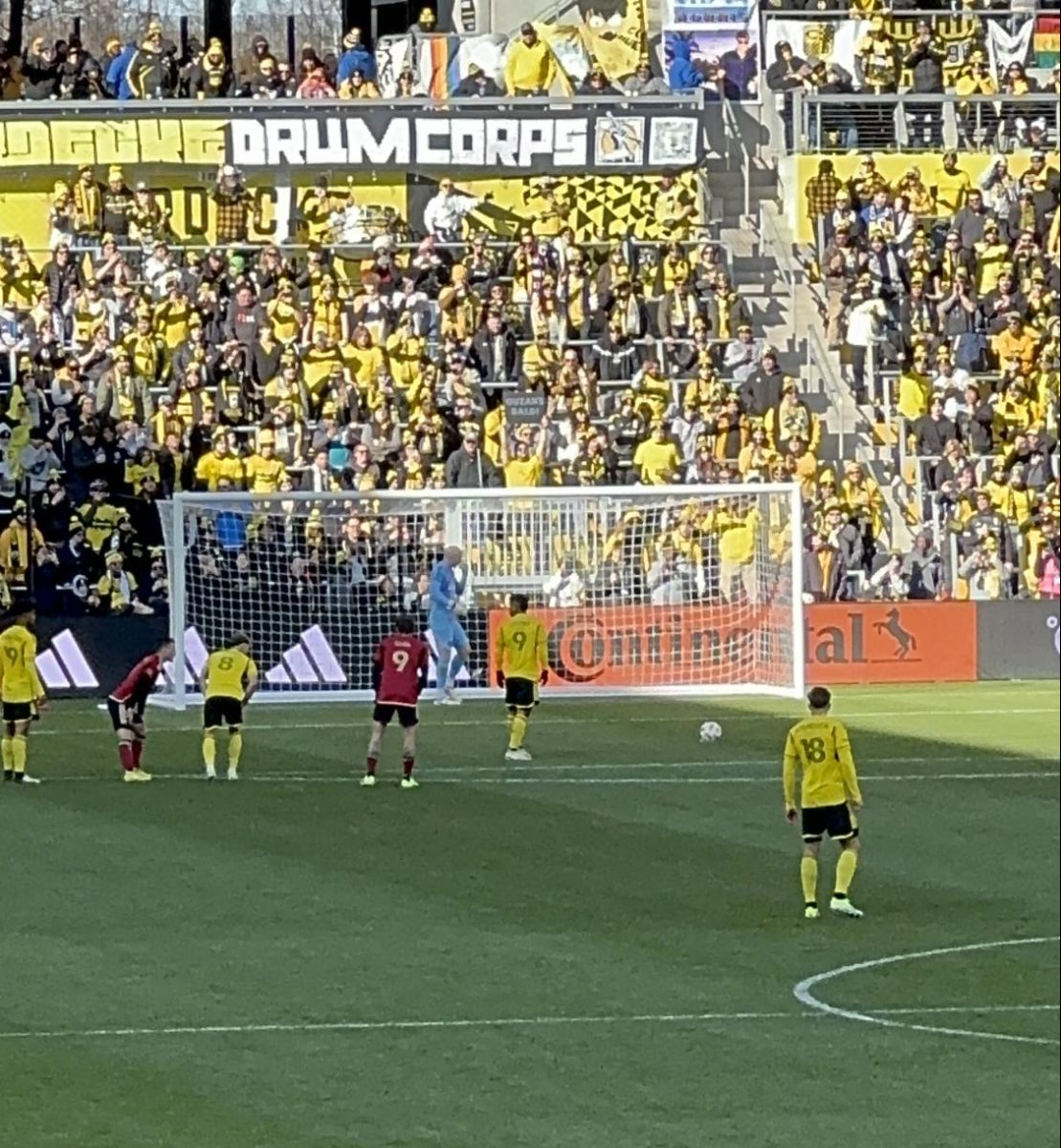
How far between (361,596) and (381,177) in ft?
27.7

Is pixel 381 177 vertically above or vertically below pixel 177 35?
below

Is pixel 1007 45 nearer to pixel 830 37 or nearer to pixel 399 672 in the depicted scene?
pixel 830 37

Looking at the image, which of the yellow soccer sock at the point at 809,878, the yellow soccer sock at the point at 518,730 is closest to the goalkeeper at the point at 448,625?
the yellow soccer sock at the point at 518,730

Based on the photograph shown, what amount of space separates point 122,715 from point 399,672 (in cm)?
229

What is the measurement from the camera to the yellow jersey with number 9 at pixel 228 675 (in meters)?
21.6

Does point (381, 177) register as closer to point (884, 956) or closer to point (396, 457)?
point (396, 457)

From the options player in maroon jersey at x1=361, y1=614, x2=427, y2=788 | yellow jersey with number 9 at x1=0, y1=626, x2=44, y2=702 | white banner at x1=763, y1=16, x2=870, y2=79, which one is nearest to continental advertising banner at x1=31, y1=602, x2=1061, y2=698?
yellow jersey with number 9 at x1=0, y1=626, x2=44, y2=702

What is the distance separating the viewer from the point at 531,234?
117 ft

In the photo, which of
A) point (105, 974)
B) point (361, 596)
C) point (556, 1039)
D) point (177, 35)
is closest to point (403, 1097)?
point (556, 1039)

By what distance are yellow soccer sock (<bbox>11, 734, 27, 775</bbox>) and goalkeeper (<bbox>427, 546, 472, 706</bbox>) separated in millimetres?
7169

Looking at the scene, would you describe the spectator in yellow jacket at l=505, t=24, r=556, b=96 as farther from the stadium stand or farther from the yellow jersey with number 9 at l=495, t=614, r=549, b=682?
the yellow jersey with number 9 at l=495, t=614, r=549, b=682

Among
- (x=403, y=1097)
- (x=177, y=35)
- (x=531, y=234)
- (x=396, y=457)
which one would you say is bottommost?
(x=403, y=1097)

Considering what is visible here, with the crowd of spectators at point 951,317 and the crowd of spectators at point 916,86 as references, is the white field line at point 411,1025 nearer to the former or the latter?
the crowd of spectators at point 951,317

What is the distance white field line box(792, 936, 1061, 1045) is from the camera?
40.2 ft
